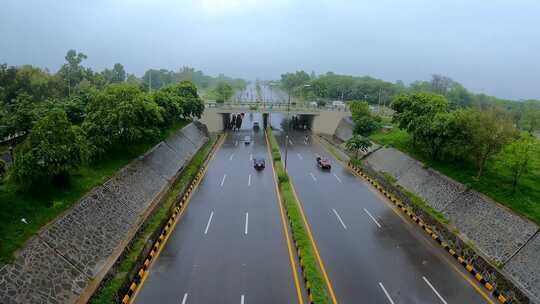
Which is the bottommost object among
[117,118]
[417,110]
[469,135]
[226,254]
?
[226,254]

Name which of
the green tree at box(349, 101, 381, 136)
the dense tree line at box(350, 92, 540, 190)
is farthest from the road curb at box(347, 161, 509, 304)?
the green tree at box(349, 101, 381, 136)

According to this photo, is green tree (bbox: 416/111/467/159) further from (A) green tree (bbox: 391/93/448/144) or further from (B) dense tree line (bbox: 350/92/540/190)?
(A) green tree (bbox: 391/93/448/144)

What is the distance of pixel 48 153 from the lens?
66.4 feet

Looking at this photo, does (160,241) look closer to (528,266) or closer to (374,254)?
(374,254)

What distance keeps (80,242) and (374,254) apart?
18005 millimetres

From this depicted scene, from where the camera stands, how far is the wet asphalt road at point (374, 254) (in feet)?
58.9

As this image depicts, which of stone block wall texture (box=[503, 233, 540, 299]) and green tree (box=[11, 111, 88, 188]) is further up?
green tree (box=[11, 111, 88, 188])

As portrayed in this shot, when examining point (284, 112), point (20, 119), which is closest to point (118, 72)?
point (284, 112)

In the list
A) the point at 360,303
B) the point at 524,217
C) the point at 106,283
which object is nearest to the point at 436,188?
the point at 524,217

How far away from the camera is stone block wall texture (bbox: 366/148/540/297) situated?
760 inches

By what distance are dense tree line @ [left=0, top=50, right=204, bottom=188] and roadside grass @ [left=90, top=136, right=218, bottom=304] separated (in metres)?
6.06

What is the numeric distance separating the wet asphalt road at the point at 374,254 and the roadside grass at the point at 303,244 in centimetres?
89

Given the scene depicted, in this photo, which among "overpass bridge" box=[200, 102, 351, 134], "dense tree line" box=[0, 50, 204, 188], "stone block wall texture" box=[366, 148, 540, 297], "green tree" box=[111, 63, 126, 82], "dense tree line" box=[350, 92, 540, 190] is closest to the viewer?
"stone block wall texture" box=[366, 148, 540, 297]

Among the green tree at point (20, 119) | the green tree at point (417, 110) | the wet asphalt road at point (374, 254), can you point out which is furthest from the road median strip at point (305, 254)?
the green tree at point (20, 119)
